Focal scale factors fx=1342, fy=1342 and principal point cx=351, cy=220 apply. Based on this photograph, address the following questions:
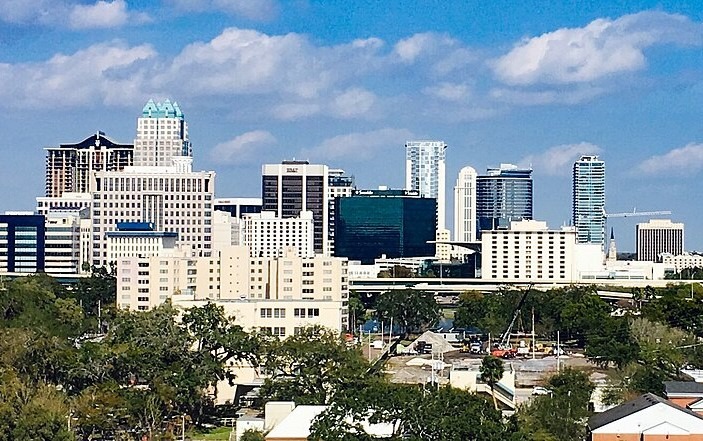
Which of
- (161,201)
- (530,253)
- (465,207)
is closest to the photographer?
(161,201)

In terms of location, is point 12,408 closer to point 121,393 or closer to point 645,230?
point 121,393

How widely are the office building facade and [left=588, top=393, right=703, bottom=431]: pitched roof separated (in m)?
79.8

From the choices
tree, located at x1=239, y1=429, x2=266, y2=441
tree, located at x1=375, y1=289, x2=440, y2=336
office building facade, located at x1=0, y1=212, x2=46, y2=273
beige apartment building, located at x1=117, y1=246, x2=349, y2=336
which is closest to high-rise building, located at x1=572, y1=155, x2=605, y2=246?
office building facade, located at x1=0, y1=212, x2=46, y2=273

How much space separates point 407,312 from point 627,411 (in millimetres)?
42883

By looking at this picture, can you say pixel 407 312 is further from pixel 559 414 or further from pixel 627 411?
pixel 627 411

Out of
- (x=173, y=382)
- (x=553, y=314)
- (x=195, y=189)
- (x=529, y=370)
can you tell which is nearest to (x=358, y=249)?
(x=195, y=189)

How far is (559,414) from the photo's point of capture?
2744 cm

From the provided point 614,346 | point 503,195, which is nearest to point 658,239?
point 503,195

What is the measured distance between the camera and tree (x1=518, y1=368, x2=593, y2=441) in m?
26.7

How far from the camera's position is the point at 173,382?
31.9 metres

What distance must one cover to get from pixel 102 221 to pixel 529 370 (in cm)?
6512

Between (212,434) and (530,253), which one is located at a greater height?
(530,253)

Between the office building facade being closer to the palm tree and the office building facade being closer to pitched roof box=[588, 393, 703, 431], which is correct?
the palm tree

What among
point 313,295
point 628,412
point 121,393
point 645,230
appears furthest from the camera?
point 645,230
